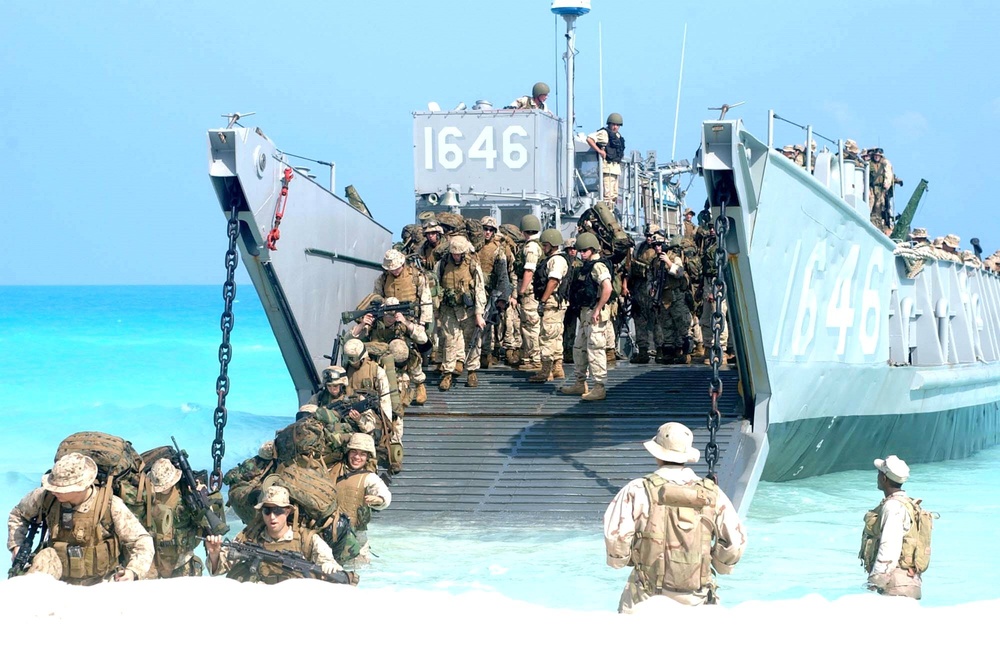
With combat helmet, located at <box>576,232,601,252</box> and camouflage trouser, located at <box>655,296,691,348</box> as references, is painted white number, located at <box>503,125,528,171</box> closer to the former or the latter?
camouflage trouser, located at <box>655,296,691,348</box>

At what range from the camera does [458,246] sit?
12.0 metres

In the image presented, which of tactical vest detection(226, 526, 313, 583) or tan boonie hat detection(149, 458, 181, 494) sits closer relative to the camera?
tactical vest detection(226, 526, 313, 583)

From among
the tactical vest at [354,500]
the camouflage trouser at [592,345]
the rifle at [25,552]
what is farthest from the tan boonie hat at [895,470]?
the camouflage trouser at [592,345]

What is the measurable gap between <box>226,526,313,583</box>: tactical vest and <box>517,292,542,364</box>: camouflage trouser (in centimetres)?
559

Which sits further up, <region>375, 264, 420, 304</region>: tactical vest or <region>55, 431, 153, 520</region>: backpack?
<region>375, 264, 420, 304</region>: tactical vest

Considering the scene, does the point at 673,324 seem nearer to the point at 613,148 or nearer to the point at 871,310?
the point at 871,310

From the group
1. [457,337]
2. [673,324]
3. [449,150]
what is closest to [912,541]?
[457,337]

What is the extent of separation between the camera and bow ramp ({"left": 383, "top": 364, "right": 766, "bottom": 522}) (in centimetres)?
1002

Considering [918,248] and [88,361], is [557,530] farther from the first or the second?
[88,361]

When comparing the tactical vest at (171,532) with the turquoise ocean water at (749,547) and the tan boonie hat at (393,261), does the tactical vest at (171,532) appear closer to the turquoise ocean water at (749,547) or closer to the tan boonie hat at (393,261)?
the turquoise ocean water at (749,547)

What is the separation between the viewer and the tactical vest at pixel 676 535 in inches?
222

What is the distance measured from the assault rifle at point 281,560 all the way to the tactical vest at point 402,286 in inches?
195

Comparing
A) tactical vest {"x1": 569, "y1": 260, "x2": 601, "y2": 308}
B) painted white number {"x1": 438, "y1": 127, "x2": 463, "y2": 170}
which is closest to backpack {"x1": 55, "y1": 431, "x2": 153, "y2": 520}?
tactical vest {"x1": 569, "y1": 260, "x2": 601, "y2": 308}

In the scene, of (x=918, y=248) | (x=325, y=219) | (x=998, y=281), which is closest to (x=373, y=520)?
(x=325, y=219)
